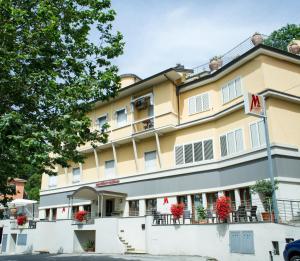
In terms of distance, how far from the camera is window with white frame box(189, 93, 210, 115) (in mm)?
25989

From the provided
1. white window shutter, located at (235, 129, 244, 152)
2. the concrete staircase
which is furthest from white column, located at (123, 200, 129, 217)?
white window shutter, located at (235, 129, 244, 152)

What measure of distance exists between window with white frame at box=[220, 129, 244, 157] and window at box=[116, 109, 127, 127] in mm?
9414

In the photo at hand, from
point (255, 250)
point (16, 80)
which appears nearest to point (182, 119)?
point (255, 250)

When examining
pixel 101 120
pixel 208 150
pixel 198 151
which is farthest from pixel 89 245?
pixel 208 150

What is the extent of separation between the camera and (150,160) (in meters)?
28.0

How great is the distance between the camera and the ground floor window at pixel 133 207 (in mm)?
27453

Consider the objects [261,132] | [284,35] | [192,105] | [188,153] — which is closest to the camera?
[261,132]

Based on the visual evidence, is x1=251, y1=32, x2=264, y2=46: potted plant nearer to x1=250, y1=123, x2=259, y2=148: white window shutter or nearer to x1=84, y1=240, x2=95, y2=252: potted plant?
x1=250, y1=123, x2=259, y2=148: white window shutter

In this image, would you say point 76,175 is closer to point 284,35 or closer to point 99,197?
point 99,197

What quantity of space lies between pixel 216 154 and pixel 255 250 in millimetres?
8258

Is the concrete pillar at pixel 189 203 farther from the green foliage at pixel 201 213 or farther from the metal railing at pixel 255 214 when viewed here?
the green foliage at pixel 201 213

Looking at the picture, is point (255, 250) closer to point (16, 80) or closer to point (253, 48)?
point (253, 48)

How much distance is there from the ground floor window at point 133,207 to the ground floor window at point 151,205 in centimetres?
100

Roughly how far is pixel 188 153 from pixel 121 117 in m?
7.76
